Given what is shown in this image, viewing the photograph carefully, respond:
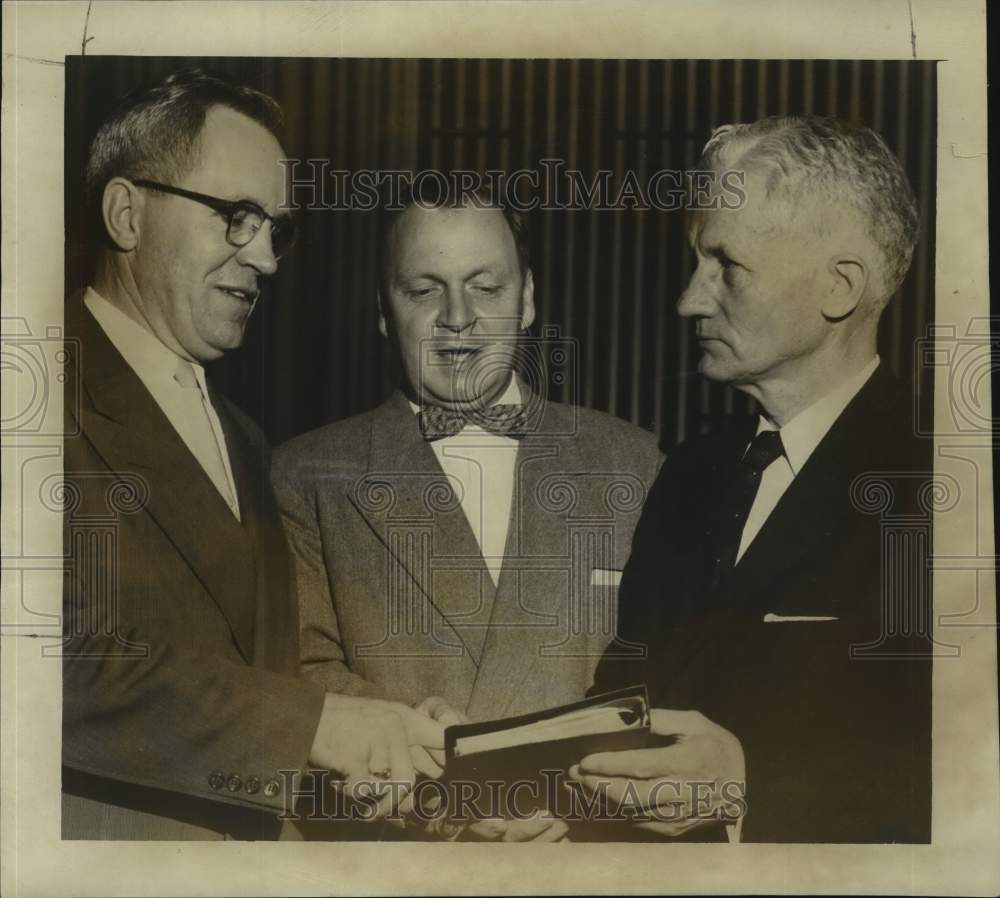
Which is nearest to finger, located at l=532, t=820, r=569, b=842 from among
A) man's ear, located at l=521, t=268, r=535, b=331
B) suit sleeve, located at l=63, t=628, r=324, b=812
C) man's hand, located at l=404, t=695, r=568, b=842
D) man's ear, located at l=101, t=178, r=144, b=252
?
man's hand, located at l=404, t=695, r=568, b=842

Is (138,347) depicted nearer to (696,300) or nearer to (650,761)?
(696,300)

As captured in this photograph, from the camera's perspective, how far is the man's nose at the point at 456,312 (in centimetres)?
382

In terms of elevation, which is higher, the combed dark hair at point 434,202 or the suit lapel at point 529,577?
the combed dark hair at point 434,202

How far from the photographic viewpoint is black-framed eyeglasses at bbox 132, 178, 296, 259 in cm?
381

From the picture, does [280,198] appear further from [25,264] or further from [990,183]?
[990,183]

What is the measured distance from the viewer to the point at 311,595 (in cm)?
384

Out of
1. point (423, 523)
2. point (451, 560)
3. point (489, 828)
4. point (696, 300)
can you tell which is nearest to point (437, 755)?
point (489, 828)

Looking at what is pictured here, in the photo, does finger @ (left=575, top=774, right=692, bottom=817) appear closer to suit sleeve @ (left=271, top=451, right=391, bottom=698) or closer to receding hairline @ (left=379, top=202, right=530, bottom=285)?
suit sleeve @ (left=271, top=451, right=391, bottom=698)

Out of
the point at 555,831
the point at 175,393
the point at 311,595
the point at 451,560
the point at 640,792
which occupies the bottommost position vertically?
the point at 555,831

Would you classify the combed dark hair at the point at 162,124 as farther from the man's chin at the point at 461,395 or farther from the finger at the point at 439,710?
the finger at the point at 439,710

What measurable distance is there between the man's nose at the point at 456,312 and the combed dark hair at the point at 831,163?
0.80 meters

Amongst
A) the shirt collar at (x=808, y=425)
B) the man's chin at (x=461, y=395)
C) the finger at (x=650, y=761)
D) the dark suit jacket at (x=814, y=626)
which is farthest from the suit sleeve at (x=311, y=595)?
the shirt collar at (x=808, y=425)

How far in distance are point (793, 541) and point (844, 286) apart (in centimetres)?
76

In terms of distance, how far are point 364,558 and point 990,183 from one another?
86.0 inches
